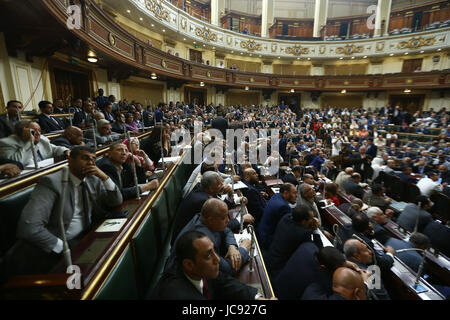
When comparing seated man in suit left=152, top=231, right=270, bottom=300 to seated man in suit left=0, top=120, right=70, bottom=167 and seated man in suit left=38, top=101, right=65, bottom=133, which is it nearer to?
seated man in suit left=0, top=120, right=70, bottom=167

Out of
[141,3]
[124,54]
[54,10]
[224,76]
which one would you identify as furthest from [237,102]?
[54,10]

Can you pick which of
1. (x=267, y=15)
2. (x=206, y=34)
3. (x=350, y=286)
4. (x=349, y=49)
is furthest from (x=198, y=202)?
(x=349, y=49)

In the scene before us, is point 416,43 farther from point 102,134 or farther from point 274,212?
point 102,134

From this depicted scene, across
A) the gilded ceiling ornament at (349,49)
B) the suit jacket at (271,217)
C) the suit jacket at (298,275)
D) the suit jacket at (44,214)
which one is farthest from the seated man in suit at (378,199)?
the gilded ceiling ornament at (349,49)

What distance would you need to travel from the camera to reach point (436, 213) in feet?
13.8

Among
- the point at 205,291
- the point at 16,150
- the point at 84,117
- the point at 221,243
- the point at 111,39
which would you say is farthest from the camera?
the point at 111,39

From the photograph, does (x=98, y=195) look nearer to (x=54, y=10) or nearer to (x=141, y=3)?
(x=54, y=10)

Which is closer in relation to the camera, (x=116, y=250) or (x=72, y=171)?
(x=116, y=250)

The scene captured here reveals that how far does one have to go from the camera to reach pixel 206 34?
13.5 metres

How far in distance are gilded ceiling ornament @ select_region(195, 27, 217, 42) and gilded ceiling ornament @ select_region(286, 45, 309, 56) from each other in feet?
20.1

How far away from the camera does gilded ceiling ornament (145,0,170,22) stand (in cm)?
949

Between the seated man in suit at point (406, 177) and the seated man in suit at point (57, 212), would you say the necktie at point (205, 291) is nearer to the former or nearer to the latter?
the seated man in suit at point (57, 212)

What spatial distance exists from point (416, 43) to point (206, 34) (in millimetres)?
13886
